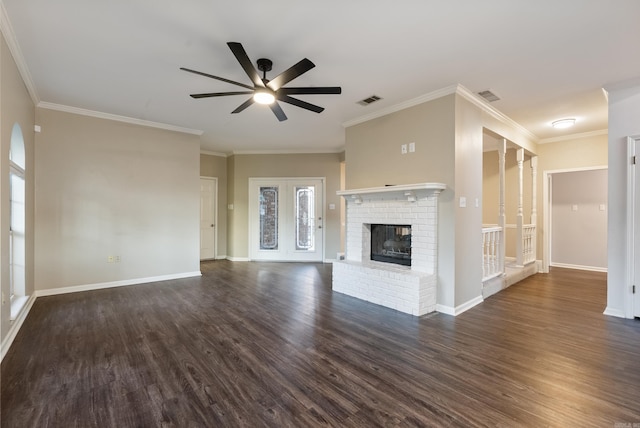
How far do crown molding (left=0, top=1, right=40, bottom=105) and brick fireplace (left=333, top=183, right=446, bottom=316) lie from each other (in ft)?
12.6

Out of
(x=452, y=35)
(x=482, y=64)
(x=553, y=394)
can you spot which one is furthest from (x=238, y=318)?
(x=482, y=64)

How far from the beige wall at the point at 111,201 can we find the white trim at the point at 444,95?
3.20 m

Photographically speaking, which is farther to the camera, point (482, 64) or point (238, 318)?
point (238, 318)

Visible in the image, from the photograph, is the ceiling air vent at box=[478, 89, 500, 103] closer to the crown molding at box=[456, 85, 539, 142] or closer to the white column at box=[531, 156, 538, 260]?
the crown molding at box=[456, 85, 539, 142]

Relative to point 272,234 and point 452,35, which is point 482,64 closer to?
point 452,35

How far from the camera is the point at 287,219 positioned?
24.0 feet

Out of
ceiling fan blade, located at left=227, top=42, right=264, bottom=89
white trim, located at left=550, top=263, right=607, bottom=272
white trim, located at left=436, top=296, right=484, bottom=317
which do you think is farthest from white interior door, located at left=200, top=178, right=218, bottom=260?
Result: white trim, located at left=550, top=263, right=607, bottom=272

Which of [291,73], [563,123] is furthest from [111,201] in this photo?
[563,123]

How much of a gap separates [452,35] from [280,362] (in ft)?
10.1

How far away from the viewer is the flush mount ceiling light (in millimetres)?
4682

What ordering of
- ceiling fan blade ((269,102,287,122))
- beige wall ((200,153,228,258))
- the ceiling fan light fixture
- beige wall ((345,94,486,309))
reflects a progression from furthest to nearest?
beige wall ((200,153,228,258)) < beige wall ((345,94,486,309)) < ceiling fan blade ((269,102,287,122)) < the ceiling fan light fixture

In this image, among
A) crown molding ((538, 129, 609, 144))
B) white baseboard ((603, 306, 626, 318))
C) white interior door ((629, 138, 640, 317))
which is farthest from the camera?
crown molding ((538, 129, 609, 144))

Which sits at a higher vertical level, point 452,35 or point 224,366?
point 452,35

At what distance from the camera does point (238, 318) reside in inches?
132
